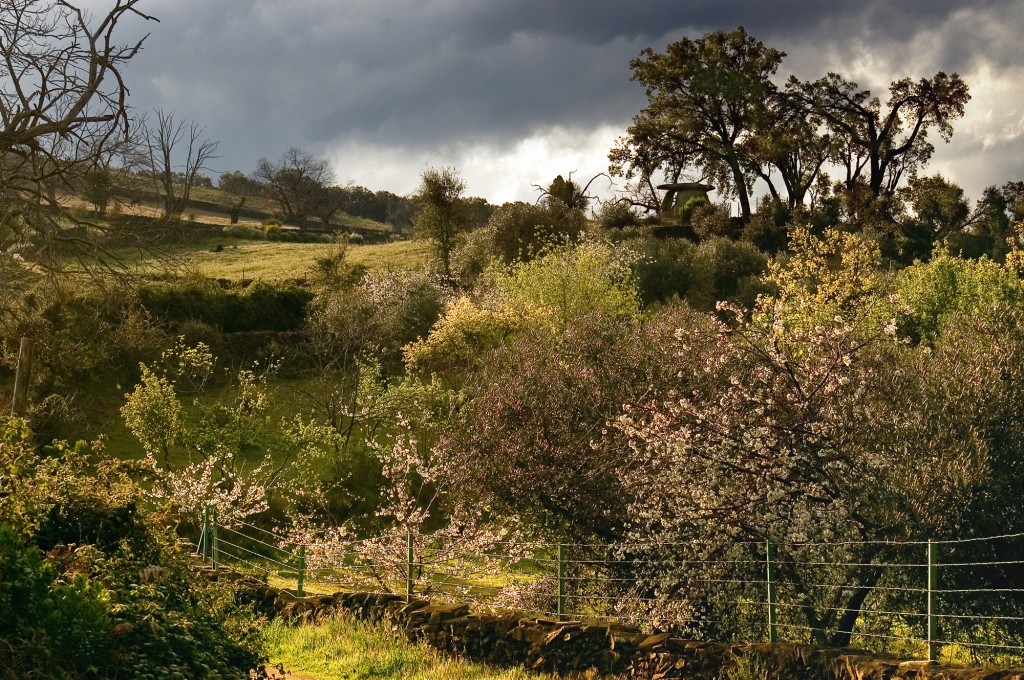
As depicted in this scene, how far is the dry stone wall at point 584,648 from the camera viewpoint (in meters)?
10.7

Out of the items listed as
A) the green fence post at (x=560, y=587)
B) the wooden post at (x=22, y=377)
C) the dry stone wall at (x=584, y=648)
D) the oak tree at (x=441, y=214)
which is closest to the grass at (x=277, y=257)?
the oak tree at (x=441, y=214)

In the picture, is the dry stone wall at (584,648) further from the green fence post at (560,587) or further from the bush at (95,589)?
the bush at (95,589)

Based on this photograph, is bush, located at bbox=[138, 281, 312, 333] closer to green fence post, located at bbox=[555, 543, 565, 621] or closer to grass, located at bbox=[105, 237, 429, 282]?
grass, located at bbox=[105, 237, 429, 282]

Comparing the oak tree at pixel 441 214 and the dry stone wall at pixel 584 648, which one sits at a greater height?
the oak tree at pixel 441 214

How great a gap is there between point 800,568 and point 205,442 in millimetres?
17320

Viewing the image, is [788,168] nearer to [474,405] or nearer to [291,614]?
[474,405]

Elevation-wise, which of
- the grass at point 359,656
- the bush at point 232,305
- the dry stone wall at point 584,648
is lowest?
the grass at point 359,656

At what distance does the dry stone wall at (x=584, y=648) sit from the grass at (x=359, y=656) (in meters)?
0.28

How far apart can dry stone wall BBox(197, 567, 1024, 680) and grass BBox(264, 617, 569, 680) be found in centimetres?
28

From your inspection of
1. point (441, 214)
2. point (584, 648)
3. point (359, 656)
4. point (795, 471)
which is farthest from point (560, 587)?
point (441, 214)

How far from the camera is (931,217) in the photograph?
168ft

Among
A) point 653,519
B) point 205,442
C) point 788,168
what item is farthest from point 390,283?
point 653,519

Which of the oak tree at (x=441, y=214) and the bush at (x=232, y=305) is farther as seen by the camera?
the oak tree at (x=441, y=214)

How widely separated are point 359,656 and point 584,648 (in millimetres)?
3041
